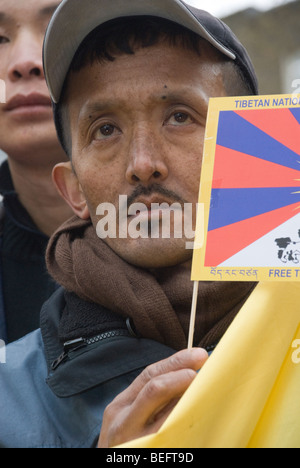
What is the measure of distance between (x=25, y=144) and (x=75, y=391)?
1123 mm

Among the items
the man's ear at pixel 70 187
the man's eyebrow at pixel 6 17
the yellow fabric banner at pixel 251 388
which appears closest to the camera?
the yellow fabric banner at pixel 251 388

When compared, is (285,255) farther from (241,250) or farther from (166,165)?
(166,165)

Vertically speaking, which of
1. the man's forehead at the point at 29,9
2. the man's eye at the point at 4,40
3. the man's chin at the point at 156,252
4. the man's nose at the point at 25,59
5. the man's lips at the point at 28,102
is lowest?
the man's chin at the point at 156,252

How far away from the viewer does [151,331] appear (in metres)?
1.60

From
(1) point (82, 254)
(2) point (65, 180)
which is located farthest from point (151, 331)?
(2) point (65, 180)

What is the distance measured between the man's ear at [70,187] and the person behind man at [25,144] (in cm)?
42

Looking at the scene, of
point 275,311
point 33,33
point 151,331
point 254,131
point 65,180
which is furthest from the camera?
point 33,33

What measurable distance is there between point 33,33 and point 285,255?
149cm

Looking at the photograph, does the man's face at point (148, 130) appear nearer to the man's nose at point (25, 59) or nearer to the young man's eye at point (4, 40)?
the man's nose at point (25, 59)

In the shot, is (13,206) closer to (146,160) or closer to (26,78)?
(26,78)

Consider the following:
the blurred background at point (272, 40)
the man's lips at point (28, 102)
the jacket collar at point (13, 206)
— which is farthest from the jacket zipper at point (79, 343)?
the blurred background at point (272, 40)

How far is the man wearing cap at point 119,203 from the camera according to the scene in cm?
158

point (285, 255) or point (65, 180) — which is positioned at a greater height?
point (65, 180)

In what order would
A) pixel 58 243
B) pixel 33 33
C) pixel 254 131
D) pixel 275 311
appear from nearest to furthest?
pixel 275 311
pixel 254 131
pixel 58 243
pixel 33 33
